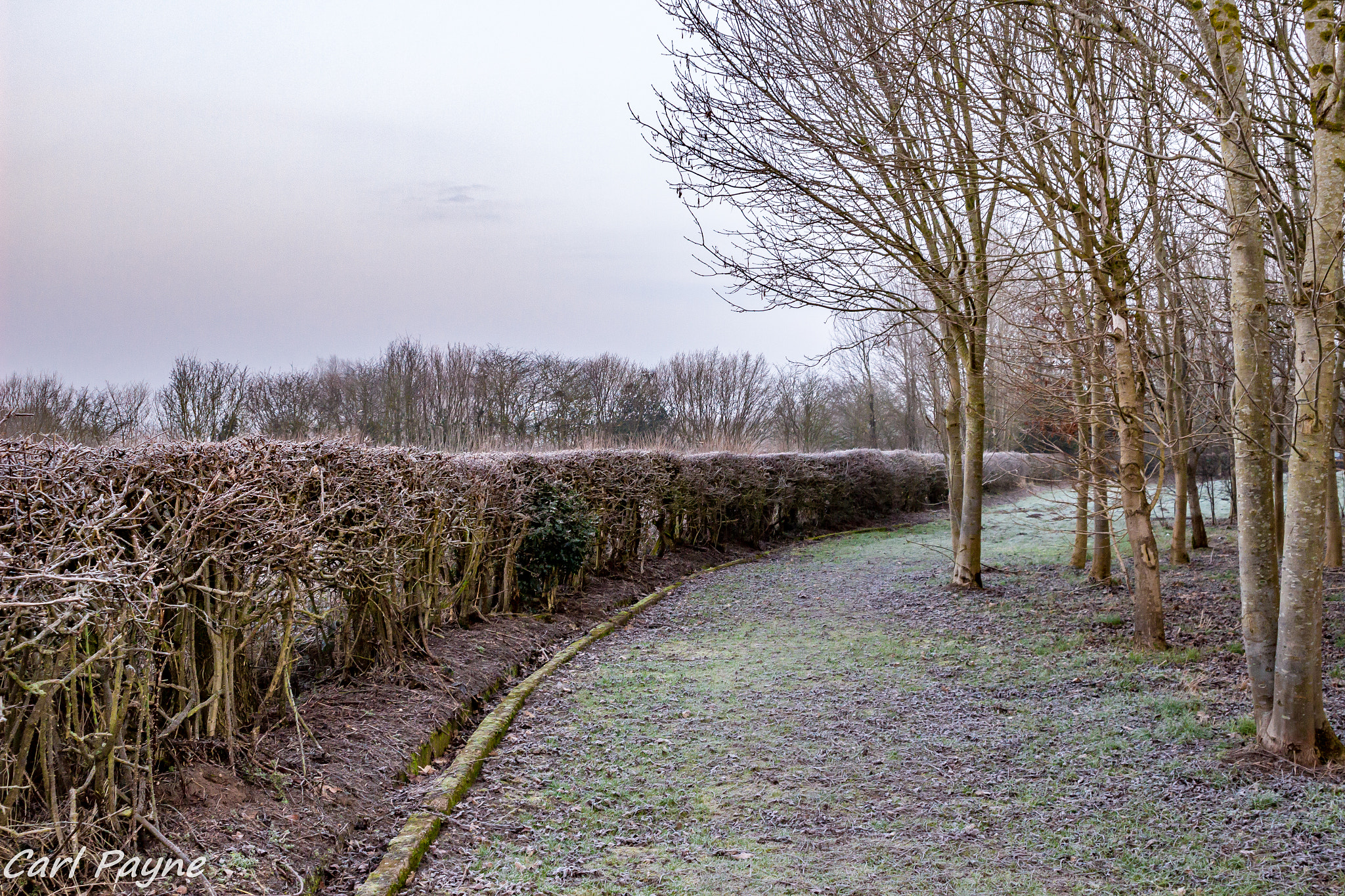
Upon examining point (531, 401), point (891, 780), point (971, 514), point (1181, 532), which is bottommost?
point (891, 780)

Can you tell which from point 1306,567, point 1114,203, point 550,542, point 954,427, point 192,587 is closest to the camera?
point 192,587

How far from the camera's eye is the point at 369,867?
345cm

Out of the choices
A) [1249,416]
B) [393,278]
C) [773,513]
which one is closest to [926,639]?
[1249,416]

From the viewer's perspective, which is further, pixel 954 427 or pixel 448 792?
pixel 954 427

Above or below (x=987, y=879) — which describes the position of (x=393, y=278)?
above

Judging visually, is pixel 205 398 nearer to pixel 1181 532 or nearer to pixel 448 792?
pixel 448 792

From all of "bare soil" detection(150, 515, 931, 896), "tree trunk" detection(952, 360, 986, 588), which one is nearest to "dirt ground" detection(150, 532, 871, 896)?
"bare soil" detection(150, 515, 931, 896)

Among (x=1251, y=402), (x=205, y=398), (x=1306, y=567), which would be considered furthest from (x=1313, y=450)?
(x=205, y=398)

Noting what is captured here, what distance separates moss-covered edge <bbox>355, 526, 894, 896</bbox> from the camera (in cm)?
336

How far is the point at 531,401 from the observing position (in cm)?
2691

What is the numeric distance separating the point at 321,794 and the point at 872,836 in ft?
8.56

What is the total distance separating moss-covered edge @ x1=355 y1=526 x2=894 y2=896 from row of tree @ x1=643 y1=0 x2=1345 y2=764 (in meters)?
4.13

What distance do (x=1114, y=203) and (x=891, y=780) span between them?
5.12 metres

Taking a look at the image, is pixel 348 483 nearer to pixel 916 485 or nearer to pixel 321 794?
pixel 321 794
